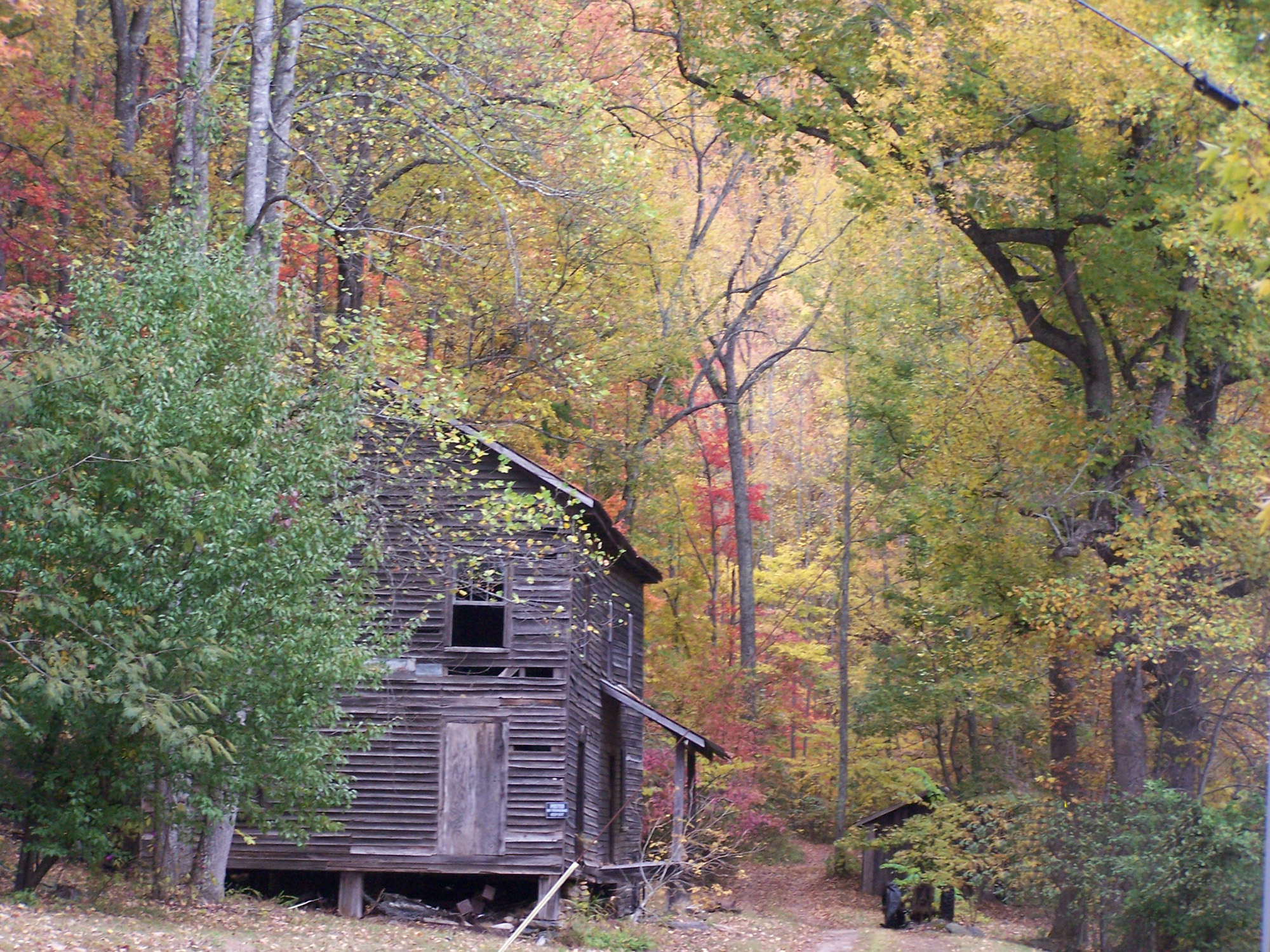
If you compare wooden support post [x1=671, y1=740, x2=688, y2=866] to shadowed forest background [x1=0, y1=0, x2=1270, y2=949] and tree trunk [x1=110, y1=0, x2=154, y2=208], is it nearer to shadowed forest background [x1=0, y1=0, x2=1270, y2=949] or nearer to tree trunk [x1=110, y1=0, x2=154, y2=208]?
shadowed forest background [x1=0, y1=0, x2=1270, y2=949]

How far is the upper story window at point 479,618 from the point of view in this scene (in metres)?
20.3

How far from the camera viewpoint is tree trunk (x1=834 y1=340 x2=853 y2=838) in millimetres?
37250

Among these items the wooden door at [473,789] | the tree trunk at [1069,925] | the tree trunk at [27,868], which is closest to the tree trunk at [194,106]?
the tree trunk at [27,868]

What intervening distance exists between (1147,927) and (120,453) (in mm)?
15855

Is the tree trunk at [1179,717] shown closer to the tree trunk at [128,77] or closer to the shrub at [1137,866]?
the shrub at [1137,866]

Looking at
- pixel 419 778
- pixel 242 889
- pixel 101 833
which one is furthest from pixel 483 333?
pixel 101 833

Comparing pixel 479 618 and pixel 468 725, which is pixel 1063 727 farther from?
pixel 468 725

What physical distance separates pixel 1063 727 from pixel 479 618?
13.8 metres

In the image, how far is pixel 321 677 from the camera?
1340 cm

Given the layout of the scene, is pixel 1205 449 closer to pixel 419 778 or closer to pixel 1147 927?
pixel 1147 927

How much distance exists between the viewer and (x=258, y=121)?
1593cm

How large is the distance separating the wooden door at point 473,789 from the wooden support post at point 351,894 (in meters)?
1.41

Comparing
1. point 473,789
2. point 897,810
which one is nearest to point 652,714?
point 473,789

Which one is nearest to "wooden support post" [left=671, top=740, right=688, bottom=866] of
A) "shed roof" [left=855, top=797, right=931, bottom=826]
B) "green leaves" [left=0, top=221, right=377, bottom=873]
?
"shed roof" [left=855, top=797, right=931, bottom=826]
